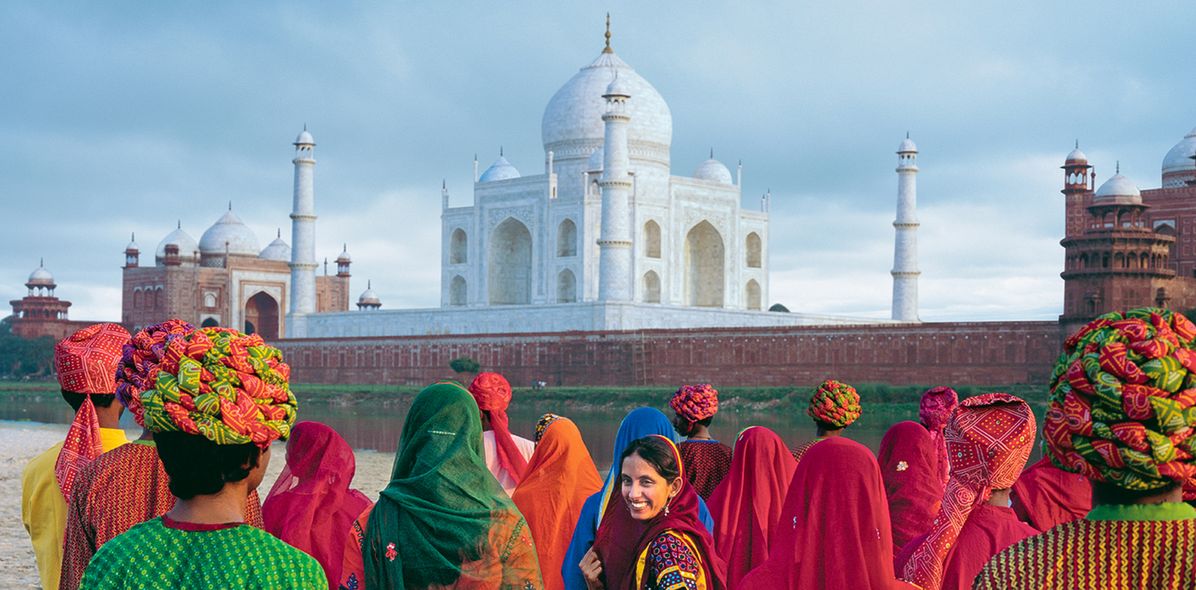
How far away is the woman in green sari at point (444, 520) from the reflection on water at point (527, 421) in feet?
34.9

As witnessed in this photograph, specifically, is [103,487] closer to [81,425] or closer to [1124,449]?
[81,425]

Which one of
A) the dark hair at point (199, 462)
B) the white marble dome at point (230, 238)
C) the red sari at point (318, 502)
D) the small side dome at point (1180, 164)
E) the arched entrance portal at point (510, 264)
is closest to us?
the dark hair at point (199, 462)

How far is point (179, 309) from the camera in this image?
37.6m

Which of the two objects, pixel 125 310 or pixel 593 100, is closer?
pixel 593 100

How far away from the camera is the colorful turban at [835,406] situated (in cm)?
434

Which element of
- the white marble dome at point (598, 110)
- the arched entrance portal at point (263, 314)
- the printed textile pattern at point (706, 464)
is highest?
the white marble dome at point (598, 110)

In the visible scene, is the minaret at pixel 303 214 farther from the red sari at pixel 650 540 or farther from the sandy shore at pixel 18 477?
the red sari at pixel 650 540

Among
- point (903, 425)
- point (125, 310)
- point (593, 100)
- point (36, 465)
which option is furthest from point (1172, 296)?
point (125, 310)

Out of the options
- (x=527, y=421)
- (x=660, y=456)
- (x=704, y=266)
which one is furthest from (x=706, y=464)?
(x=704, y=266)

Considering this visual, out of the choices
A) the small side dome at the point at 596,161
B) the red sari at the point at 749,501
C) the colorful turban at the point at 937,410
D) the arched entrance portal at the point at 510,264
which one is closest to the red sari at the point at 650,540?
the red sari at the point at 749,501

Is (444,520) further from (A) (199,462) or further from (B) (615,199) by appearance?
(B) (615,199)

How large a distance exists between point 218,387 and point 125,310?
40.5m

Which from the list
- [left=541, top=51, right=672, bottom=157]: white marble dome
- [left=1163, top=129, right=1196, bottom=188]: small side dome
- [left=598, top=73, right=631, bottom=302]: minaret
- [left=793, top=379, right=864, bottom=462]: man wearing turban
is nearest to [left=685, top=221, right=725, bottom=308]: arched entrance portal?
[left=541, top=51, right=672, bottom=157]: white marble dome

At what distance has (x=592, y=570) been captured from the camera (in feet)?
8.80
